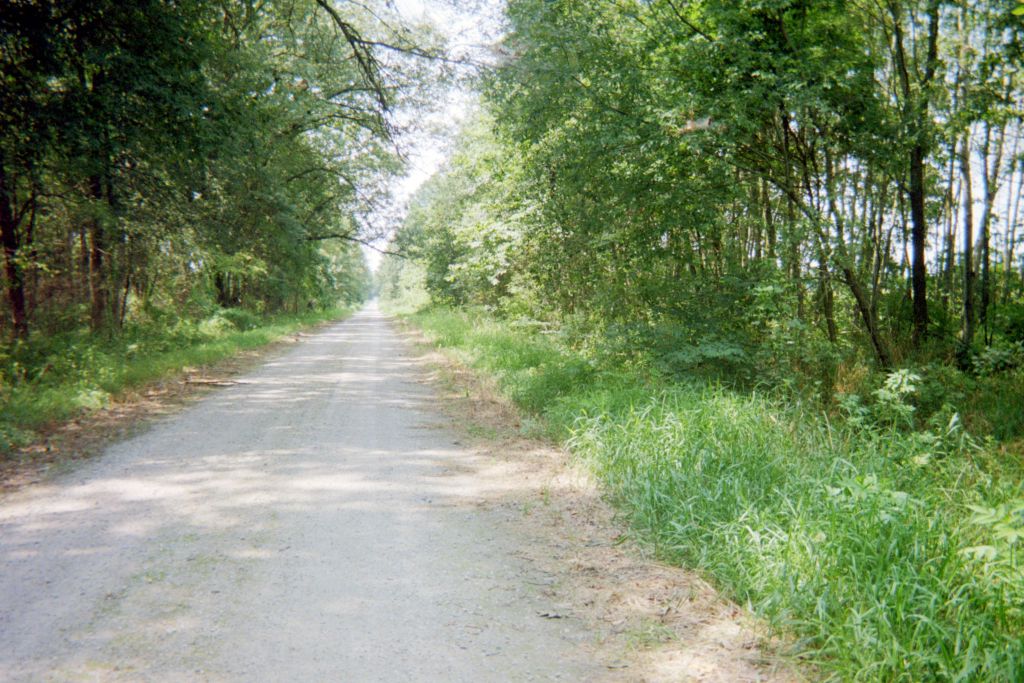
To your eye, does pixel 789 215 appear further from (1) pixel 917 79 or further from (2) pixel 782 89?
(1) pixel 917 79

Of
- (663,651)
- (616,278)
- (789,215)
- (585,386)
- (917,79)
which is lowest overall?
(663,651)

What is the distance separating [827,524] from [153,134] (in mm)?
9173

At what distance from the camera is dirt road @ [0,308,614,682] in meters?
3.03

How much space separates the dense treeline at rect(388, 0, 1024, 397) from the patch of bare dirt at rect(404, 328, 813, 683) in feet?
11.4

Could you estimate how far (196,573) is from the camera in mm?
3895

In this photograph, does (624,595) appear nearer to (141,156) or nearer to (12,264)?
(141,156)

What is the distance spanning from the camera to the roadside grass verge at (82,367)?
308 inches

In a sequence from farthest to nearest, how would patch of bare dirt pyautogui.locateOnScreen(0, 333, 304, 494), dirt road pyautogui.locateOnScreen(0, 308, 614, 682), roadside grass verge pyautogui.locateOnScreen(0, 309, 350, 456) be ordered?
roadside grass verge pyautogui.locateOnScreen(0, 309, 350, 456) → patch of bare dirt pyautogui.locateOnScreen(0, 333, 304, 494) → dirt road pyautogui.locateOnScreen(0, 308, 614, 682)

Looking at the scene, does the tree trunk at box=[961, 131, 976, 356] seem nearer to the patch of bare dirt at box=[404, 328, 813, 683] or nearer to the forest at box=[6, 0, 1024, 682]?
the forest at box=[6, 0, 1024, 682]

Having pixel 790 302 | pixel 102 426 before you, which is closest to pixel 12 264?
pixel 102 426

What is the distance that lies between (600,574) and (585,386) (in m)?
4.66

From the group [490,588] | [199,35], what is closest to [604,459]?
[490,588]

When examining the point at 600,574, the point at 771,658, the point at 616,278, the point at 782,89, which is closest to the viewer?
the point at 771,658

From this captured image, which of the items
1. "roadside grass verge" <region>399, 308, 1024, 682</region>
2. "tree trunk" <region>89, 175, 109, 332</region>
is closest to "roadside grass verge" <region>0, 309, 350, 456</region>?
"tree trunk" <region>89, 175, 109, 332</region>
